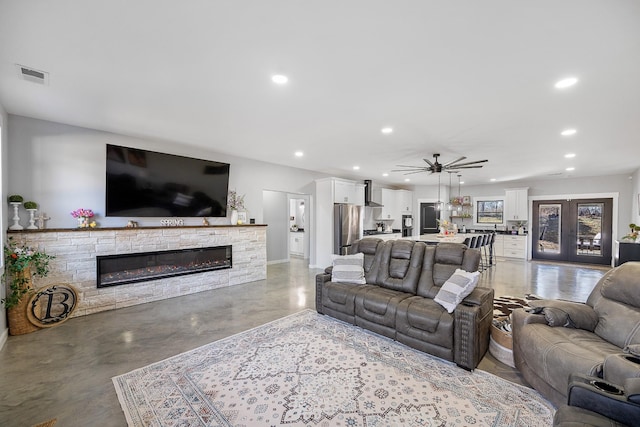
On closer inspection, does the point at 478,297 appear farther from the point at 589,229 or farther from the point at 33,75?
the point at 589,229

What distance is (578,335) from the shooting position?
2.26 metres

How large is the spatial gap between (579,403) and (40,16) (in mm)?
4097

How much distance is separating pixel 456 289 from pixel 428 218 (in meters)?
8.49

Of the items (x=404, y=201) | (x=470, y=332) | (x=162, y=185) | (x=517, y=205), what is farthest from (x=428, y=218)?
(x=162, y=185)

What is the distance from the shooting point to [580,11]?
68.4 inches

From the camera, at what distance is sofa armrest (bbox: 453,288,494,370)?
2.57m

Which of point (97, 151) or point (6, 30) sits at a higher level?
point (6, 30)

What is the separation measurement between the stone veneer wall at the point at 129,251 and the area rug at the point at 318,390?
229 centimetres

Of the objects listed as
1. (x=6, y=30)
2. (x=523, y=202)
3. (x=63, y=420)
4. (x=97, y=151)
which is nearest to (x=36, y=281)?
(x=97, y=151)

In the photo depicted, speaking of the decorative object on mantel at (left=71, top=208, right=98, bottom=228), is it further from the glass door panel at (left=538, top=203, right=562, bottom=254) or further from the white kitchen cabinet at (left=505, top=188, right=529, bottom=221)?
the glass door panel at (left=538, top=203, right=562, bottom=254)

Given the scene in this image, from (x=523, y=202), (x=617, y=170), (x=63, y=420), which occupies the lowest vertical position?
(x=63, y=420)

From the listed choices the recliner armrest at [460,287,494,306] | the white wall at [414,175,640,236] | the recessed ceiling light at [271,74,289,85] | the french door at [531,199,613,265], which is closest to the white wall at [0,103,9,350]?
the recessed ceiling light at [271,74,289,85]

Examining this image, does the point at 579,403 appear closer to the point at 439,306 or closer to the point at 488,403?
the point at 488,403

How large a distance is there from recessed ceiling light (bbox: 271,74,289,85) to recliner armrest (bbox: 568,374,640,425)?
10.1 feet
